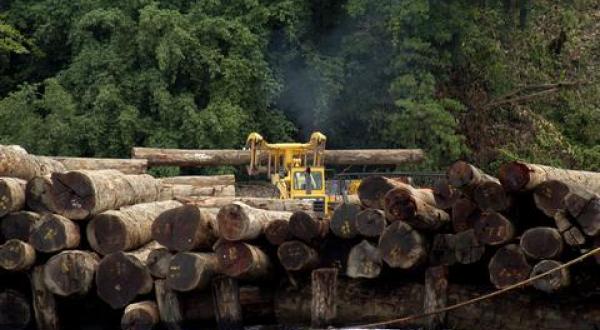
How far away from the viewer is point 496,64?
36.6 m

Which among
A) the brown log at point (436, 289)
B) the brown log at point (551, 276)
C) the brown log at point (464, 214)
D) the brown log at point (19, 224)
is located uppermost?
the brown log at point (464, 214)

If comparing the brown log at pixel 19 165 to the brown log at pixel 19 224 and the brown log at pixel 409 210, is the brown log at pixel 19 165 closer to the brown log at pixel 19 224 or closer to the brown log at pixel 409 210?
the brown log at pixel 19 224

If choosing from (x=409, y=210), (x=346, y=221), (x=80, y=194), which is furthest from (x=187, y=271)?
(x=409, y=210)

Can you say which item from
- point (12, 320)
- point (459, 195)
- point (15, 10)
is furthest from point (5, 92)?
point (459, 195)

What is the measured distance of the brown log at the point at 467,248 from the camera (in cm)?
1552

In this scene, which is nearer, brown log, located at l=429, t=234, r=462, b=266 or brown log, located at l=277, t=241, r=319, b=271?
brown log, located at l=429, t=234, r=462, b=266

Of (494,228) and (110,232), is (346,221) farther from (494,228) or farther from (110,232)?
(110,232)

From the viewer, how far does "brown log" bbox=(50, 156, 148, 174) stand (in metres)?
22.7

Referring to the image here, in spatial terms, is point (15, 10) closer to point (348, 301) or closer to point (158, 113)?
point (158, 113)

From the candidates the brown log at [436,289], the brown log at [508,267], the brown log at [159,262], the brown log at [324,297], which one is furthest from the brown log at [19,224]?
the brown log at [508,267]

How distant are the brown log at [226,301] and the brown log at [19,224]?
224cm

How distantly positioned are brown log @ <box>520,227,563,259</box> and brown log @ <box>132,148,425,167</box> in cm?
1281

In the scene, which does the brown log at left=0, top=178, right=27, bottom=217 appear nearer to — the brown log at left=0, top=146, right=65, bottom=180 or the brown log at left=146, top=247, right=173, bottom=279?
the brown log at left=0, top=146, right=65, bottom=180

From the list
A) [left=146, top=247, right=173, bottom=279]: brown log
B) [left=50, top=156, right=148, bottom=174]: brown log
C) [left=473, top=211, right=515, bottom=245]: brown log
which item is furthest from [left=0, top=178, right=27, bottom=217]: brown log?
[left=50, top=156, right=148, bottom=174]: brown log
